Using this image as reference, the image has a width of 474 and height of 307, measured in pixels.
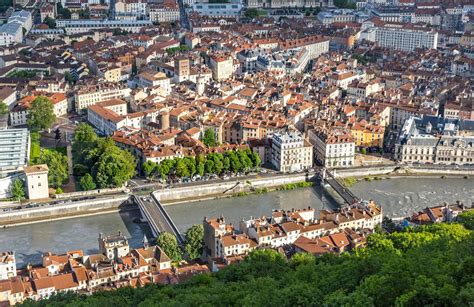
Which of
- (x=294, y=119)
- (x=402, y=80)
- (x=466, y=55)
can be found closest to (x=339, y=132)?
(x=294, y=119)

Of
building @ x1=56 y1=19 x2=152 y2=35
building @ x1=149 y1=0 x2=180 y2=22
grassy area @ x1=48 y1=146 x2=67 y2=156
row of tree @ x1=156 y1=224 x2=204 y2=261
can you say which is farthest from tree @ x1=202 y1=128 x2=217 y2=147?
building @ x1=149 y1=0 x2=180 y2=22

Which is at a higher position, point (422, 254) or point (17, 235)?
point (422, 254)

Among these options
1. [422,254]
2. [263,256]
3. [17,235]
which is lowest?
[17,235]

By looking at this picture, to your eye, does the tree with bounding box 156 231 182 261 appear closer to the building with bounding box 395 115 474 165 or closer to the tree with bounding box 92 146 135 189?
the tree with bounding box 92 146 135 189

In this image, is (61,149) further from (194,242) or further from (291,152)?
(194,242)

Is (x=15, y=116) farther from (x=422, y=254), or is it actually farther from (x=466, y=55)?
(x=466, y=55)

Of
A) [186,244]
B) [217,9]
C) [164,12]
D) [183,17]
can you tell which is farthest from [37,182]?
[217,9]

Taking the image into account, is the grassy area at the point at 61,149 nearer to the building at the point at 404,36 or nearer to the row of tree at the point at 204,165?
the row of tree at the point at 204,165
